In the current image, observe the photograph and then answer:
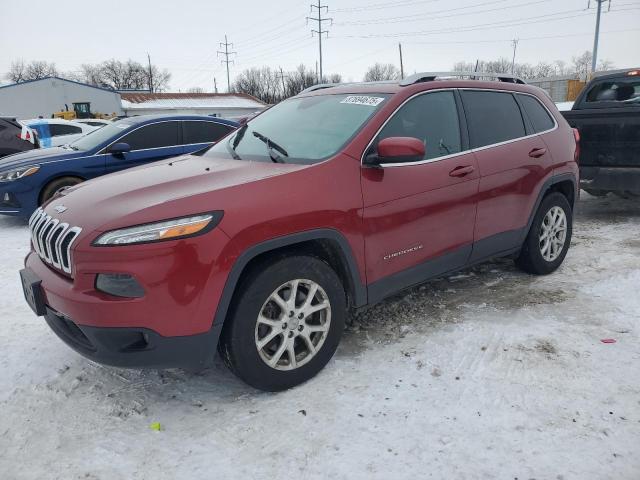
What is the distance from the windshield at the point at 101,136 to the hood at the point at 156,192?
4.32m

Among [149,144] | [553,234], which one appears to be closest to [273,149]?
[553,234]

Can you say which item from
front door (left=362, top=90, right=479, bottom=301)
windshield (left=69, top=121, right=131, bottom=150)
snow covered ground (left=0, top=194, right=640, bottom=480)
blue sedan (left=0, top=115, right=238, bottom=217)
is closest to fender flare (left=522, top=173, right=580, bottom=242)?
snow covered ground (left=0, top=194, right=640, bottom=480)

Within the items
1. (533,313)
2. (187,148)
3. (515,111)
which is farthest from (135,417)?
(187,148)

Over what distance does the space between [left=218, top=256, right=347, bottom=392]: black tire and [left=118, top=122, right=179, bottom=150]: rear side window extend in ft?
17.7

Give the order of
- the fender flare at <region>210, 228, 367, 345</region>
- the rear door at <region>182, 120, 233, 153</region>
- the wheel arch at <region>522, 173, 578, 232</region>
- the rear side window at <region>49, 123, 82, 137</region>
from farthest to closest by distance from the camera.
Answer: the rear side window at <region>49, 123, 82, 137</region>
the rear door at <region>182, 120, 233, 153</region>
the wheel arch at <region>522, 173, 578, 232</region>
the fender flare at <region>210, 228, 367, 345</region>

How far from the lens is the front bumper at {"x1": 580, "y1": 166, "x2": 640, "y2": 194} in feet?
19.6

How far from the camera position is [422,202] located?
3.20 meters

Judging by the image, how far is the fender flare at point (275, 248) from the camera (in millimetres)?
2428

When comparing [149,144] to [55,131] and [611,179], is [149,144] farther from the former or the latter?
[55,131]

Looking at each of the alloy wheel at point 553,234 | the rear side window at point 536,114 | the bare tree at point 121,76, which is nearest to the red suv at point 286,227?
the rear side window at point 536,114

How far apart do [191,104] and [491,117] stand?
51269 mm

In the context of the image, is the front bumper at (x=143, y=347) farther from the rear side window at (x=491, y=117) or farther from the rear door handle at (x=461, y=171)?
the rear side window at (x=491, y=117)

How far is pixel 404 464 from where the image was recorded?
221cm

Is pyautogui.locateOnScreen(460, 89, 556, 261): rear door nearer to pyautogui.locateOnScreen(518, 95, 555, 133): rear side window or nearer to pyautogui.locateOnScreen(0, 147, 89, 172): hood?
pyautogui.locateOnScreen(518, 95, 555, 133): rear side window
